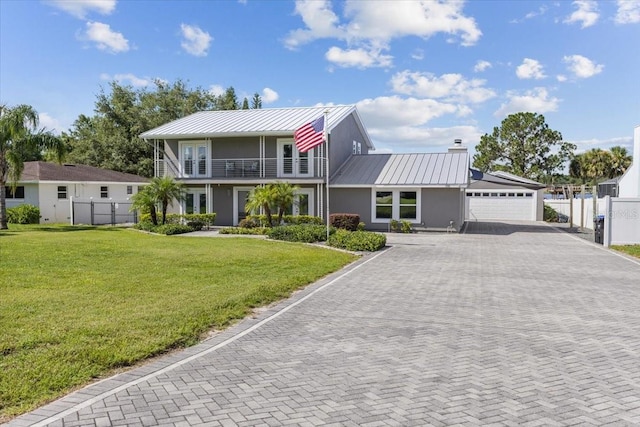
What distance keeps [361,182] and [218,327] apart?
19574 mm

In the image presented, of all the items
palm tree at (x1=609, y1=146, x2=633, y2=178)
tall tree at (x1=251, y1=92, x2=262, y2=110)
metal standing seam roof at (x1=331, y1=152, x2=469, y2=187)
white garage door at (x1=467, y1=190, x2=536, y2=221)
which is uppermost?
tall tree at (x1=251, y1=92, x2=262, y2=110)

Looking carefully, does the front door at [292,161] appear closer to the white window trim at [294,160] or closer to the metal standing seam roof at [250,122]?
the white window trim at [294,160]

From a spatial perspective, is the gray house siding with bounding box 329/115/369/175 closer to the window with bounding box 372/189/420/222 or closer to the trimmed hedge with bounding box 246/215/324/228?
the window with bounding box 372/189/420/222

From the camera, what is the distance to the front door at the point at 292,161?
89.8 feet

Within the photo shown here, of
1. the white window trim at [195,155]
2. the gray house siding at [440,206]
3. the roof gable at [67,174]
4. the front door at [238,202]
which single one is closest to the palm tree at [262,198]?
the front door at [238,202]

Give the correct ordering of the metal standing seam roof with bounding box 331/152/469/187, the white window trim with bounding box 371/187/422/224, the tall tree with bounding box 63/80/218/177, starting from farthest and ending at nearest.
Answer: the tall tree with bounding box 63/80/218/177
the white window trim with bounding box 371/187/422/224
the metal standing seam roof with bounding box 331/152/469/187

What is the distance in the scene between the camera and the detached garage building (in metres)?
35.5

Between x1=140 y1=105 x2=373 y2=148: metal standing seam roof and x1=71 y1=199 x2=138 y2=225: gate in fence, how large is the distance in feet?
19.0

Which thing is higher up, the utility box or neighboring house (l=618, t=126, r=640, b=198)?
neighboring house (l=618, t=126, r=640, b=198)

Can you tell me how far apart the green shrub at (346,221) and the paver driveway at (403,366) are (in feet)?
44.3

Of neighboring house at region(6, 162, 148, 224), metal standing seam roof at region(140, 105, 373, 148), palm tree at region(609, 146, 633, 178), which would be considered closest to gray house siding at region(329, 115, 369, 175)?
metal standing seam roof at region(140, 105, 373, 148)

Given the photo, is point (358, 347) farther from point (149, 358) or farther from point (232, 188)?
point (232, 188)

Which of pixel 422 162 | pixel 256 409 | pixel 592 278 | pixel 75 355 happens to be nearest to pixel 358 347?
pixel 256 409

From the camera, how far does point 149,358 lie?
19.6 feet
